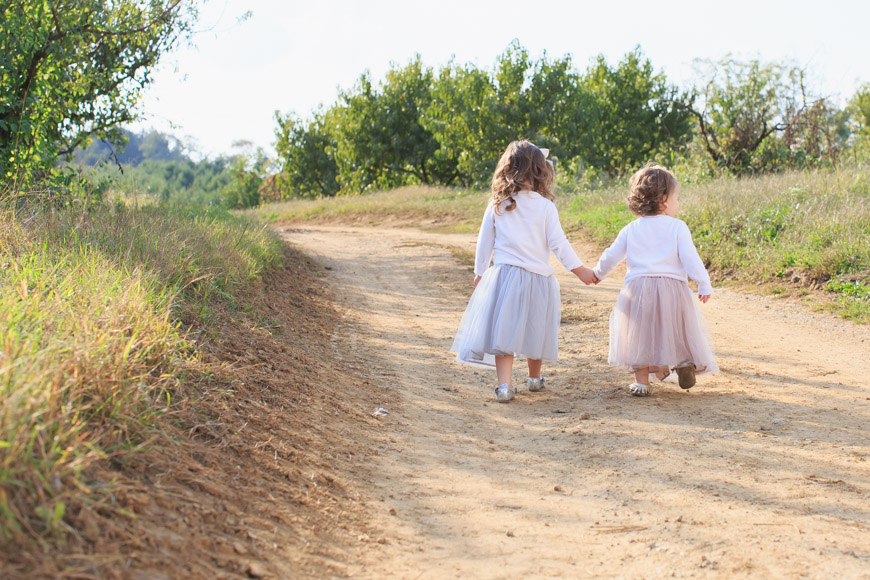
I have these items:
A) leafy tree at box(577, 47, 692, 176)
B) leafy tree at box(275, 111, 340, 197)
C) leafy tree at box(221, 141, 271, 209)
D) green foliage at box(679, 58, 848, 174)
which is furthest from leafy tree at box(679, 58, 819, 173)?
leafy tree at box(221, 141, 271, 209)

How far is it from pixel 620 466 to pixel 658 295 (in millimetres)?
1738

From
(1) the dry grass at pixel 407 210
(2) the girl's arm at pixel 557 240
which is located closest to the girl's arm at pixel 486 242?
(2) the girl's arm at pixel 557 240

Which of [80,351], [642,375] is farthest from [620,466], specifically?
[80,351]

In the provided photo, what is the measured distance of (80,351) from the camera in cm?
304

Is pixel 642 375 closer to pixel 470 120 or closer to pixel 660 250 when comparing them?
pixel 660 250

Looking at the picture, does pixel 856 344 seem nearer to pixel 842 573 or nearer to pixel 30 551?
pixel 842 573

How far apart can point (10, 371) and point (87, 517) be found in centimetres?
74

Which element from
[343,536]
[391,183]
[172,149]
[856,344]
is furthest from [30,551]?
[172,149]

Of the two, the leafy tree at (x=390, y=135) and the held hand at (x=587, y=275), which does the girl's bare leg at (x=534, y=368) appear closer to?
the held hand at (x=587, y=275)

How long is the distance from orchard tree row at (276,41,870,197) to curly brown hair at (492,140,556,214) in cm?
1318

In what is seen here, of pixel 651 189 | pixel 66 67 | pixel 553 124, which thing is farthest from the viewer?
pixel 553 124

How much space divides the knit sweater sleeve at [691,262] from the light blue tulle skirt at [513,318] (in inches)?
36.5

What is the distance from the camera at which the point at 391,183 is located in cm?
3656

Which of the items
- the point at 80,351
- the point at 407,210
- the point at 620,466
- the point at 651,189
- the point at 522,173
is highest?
the point at 522,173
